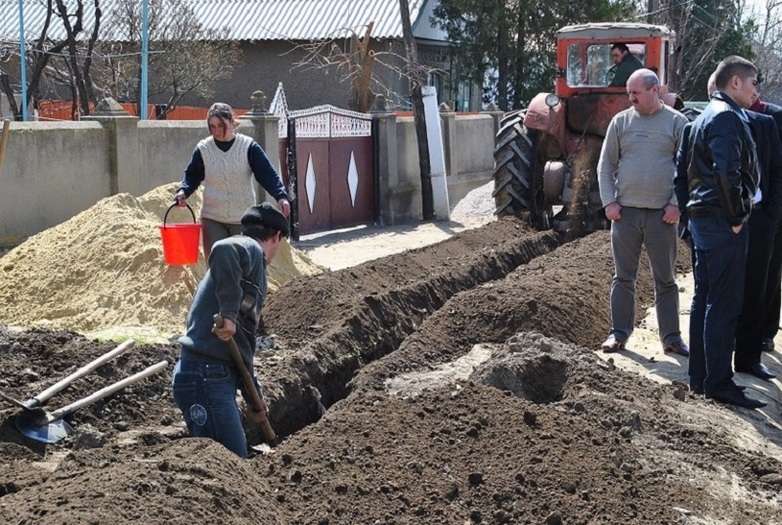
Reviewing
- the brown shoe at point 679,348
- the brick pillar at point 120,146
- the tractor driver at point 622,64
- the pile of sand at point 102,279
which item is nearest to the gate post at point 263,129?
the brick pillar at point 120,146

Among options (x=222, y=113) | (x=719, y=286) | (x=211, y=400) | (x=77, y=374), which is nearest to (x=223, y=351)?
(x=211, y=400)

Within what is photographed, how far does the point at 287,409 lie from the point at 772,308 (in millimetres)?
3657

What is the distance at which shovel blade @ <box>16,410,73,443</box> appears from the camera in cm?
613

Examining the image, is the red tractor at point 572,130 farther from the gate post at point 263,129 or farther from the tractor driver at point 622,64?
the gate post at point 263,129

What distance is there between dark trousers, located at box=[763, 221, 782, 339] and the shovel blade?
15.3 feet

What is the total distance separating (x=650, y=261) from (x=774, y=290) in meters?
0.98

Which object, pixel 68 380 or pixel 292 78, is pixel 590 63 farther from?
pixel 292 78

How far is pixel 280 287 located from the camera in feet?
33.8

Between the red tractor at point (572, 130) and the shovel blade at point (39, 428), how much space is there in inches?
341

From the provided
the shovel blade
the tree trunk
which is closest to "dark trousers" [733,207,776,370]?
the shovel blade

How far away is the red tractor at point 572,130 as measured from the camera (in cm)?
1397

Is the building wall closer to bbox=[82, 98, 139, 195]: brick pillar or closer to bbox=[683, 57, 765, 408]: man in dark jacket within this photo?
bbox=[82, 98, 139, 195]: brick pillar

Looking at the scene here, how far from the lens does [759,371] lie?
25.7 feet

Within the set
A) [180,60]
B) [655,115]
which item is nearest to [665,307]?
[655,115]
